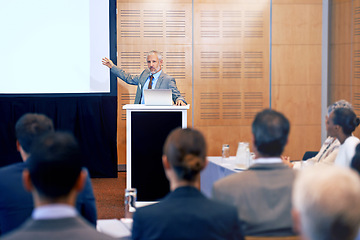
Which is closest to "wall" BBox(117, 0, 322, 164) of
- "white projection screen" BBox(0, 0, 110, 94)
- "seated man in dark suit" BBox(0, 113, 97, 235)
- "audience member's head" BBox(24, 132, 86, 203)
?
"white projection screen" BBox(0, 0, 110, 94)

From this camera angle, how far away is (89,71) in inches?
284

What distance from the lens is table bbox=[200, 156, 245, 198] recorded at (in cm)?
450

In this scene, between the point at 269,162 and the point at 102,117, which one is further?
the point at 102,117

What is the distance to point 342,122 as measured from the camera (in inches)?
145

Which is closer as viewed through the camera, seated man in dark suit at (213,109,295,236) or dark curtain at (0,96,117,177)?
seated man in dark suit at (213,109,295,236)

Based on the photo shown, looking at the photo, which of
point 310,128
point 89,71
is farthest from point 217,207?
point 310,128

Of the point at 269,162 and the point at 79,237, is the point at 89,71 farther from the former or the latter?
the point at 79,237

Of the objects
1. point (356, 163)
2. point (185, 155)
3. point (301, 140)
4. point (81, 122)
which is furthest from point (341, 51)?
point (185, 155)

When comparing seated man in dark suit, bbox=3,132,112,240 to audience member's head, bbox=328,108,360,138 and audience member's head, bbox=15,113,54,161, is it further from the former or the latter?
audience member's head, bbox=328,108,360,138

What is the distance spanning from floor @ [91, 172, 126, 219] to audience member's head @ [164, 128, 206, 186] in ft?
11.3

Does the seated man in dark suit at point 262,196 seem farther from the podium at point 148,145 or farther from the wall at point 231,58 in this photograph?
the wall at point 231,58

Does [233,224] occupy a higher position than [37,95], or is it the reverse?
[37,95]

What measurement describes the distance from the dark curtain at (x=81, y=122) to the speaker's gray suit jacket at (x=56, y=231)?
6101 millimetres

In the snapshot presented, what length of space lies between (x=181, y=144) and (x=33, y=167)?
1.98 feet
